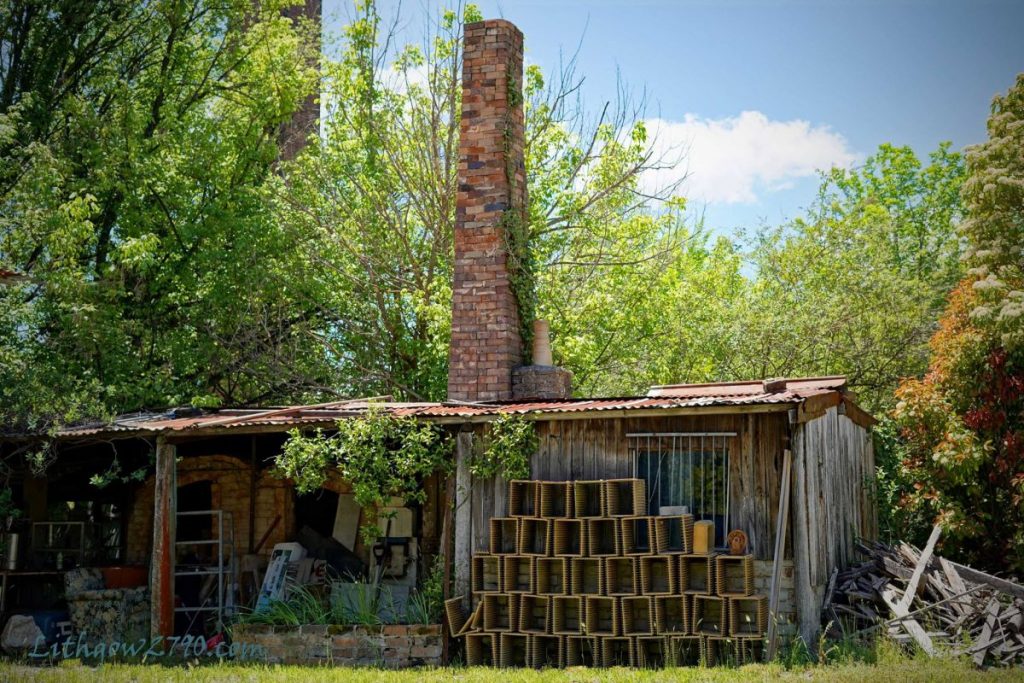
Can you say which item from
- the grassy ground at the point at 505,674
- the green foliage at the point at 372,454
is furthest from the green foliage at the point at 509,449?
the grassy ground at the point at 505,674

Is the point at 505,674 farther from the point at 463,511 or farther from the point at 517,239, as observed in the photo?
the point at 517,239

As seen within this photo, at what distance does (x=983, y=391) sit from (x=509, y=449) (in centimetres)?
755

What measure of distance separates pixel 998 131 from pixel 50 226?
1431 cm

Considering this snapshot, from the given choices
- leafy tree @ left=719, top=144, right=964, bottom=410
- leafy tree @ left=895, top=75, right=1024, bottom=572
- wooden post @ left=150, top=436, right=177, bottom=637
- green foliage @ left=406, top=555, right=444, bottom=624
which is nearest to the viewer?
green foliage @ left=406, top=555, right=444, bottom=624

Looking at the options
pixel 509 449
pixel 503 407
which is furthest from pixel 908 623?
pixel 503 407

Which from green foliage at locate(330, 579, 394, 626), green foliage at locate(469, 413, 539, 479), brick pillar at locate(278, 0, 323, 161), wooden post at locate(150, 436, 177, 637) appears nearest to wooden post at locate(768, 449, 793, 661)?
green foliage at locate(469, 413, 539, 479)

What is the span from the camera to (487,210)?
51.9 ft

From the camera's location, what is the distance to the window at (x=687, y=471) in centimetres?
1167

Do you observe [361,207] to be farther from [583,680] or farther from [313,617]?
[583,680]

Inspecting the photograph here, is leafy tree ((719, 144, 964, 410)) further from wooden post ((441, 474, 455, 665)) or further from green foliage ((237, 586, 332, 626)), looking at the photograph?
green foliage ((237, 586, 332, 626))

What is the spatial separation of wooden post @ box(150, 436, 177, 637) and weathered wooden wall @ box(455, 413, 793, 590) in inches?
151

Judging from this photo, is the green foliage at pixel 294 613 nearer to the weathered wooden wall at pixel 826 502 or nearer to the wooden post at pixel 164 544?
the wooden post at pixel 164 544

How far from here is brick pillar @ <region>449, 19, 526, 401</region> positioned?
15.3 meters

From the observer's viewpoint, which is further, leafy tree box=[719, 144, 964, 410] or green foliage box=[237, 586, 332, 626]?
leafy tree box=[719, 144, 964, 410]
